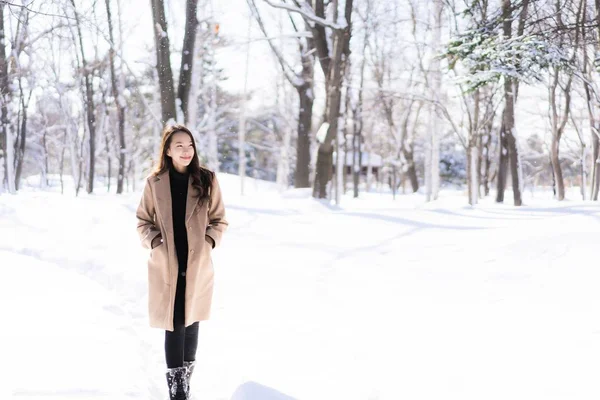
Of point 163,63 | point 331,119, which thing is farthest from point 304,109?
point 163,63

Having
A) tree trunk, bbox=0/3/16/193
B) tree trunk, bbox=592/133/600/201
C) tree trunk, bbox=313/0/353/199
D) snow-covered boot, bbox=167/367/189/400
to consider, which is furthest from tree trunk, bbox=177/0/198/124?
tree trunk, bbox=592/133/600/201

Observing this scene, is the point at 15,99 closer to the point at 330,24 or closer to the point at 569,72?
the point at 330,24

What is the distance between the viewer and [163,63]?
39.4 feet

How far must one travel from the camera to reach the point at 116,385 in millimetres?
3543

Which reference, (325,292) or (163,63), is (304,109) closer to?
(163,63)

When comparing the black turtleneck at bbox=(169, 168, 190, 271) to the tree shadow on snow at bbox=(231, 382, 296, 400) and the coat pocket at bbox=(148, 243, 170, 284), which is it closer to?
the coat pocket at bbox=(148, 243, 170, 284)

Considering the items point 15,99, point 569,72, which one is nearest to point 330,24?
point 569,72

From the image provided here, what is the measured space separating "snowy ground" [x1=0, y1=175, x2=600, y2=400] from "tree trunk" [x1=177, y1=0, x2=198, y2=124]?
441 cm

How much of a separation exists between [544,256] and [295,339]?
2.90m

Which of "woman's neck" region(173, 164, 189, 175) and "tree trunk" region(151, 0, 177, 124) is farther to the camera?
"tree trunk" region(151, 0, 177, 124)

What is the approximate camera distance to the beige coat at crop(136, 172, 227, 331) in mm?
3295

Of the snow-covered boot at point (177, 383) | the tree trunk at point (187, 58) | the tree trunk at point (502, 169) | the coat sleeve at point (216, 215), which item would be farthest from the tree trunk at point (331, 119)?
the snow-covered boot at point (177, 383)

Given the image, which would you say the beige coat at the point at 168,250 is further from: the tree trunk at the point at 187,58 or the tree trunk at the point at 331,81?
the tree trunk at the point at 331,81

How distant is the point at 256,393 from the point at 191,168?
4.68 ft
